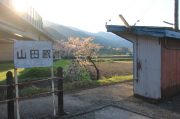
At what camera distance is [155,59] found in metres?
6.02

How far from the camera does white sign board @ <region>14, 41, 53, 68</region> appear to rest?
174 inches

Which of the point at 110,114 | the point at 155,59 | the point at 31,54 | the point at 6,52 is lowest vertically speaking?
the point at 110,114

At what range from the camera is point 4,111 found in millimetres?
Answer: 5320

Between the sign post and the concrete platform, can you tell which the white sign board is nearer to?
the sign post

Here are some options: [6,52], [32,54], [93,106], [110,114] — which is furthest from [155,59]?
[6,52]

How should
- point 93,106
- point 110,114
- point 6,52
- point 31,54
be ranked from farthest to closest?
point 6,52 < point 93,106 < point 110,114 < point 31,54

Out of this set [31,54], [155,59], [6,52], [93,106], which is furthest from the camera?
[6,52]

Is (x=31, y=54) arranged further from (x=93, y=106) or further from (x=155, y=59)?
(x=155, y=59)

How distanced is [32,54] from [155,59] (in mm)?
5048

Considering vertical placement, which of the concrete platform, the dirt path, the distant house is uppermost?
the distant house

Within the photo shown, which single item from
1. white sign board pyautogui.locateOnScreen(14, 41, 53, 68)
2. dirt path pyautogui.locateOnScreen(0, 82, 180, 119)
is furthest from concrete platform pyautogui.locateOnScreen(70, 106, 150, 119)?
white sign board pyautogui.locateOnScreen(14, 41, 53, 68)

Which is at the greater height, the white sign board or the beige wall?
the beige wall

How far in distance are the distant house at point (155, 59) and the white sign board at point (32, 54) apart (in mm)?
3668

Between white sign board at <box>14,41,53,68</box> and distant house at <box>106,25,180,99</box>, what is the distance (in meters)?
3.67
